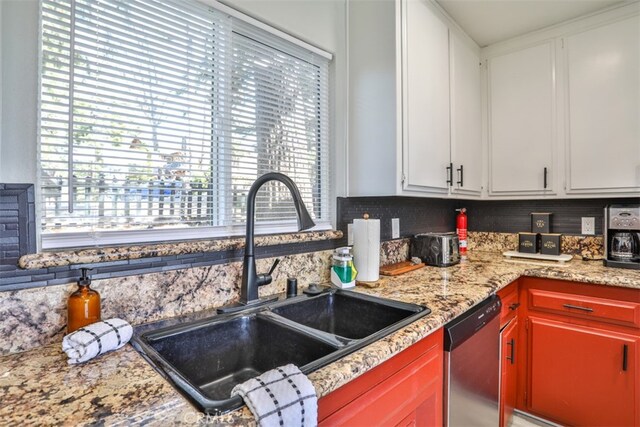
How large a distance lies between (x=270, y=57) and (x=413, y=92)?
721 mm

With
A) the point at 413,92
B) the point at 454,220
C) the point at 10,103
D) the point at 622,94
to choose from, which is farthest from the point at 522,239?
the point at 10,103

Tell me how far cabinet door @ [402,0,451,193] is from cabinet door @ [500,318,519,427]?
84 centimetres

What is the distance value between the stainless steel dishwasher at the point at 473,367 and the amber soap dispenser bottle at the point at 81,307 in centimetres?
110

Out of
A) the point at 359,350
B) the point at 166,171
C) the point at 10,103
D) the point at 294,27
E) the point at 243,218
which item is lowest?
the point at 359,350

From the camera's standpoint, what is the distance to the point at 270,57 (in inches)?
59.3

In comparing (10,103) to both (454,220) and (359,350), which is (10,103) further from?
(454,220)

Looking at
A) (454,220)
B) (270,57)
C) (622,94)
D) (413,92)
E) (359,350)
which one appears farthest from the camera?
(454,220)

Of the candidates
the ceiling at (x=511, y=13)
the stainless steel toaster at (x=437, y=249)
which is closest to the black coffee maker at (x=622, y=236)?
the stainless steel toaster at (x=437, y=249)

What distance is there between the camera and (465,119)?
2.17 m

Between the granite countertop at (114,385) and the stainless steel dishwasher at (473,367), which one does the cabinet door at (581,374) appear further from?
the granite countertop at (114,385)

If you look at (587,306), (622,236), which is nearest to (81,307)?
(587,306)

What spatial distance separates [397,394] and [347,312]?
1.48ft

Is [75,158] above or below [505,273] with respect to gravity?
above

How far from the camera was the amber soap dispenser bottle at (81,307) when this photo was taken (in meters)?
0.89
